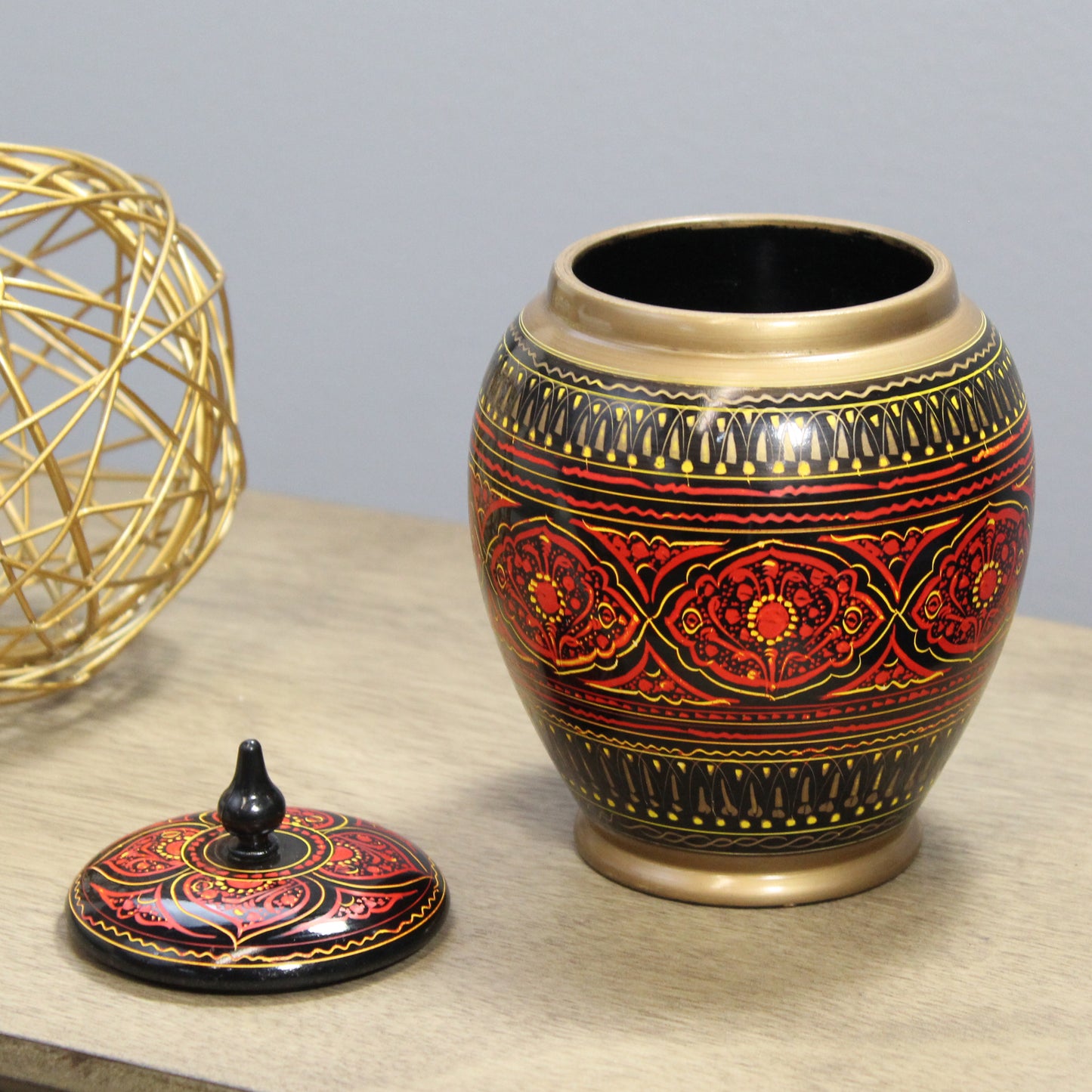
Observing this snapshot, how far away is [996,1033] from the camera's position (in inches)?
25.3

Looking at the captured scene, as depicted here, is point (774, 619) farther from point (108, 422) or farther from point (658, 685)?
point (108, 422)

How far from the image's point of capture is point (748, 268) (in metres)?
0.79

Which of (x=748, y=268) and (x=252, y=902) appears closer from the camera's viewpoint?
(x=252, y=902)

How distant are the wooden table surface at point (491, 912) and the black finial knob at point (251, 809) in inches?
2.2

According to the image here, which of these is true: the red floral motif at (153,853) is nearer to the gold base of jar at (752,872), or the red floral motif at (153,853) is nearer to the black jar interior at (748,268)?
the gold base of jar at (752,872)

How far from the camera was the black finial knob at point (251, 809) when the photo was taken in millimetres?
668

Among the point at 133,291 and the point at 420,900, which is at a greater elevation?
the point at 133,291

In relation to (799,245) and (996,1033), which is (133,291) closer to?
(799,245)

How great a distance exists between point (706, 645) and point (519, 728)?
10.2 inches

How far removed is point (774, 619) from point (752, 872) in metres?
0.14

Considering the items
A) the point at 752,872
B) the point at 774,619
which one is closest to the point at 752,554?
the point at 774,619

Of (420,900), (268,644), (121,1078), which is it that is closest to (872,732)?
(420,900)

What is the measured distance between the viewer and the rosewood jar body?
2.06 feet

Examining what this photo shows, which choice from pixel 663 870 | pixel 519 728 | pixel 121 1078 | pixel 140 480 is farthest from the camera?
pixel 140 480
